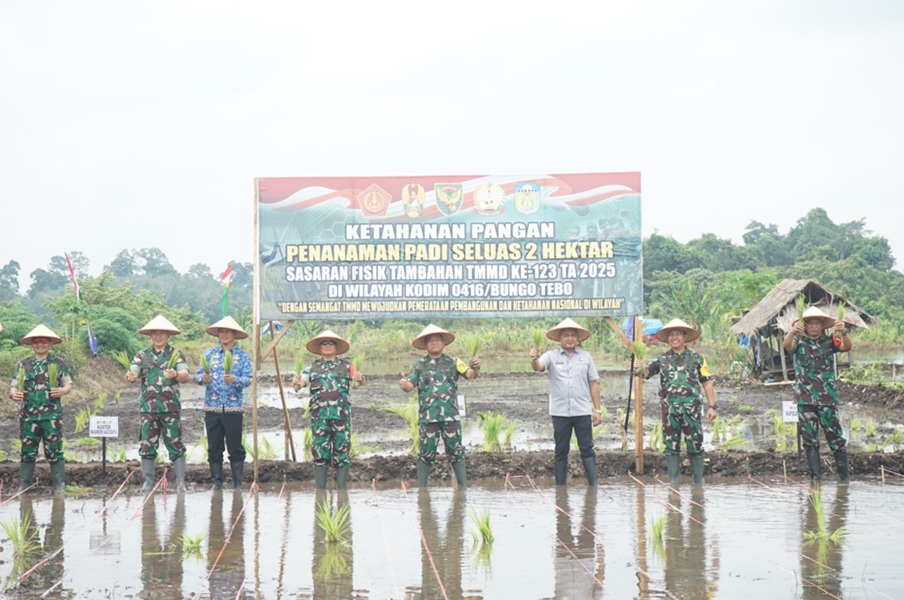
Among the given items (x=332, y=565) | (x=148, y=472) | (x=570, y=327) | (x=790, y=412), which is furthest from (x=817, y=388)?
(x=148, y=472)

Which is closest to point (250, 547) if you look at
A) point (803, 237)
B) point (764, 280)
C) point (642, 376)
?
point (642, 376)

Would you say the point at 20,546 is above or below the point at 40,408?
below

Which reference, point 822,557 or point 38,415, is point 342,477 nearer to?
point 38,415

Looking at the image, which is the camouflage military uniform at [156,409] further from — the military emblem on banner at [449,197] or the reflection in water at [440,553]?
the military emblem on banner at [449,197]

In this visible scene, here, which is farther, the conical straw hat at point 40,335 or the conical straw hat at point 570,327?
the conical straw hat at point 40,335

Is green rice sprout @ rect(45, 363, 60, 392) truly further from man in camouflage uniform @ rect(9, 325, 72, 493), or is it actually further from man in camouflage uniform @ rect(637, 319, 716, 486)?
man in camouflage uniform @ rect(637, 319, 716, 486)

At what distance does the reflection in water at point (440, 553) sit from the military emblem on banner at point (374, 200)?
315 cm

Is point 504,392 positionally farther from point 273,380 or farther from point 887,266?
point 887,266

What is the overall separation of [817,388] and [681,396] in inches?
49.6

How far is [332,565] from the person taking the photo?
260 inches

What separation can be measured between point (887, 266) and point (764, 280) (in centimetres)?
3399

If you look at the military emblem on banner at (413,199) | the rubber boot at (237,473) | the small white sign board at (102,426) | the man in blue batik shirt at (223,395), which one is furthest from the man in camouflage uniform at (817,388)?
the small white sign board at (102,426)

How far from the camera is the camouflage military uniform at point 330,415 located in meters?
9.59

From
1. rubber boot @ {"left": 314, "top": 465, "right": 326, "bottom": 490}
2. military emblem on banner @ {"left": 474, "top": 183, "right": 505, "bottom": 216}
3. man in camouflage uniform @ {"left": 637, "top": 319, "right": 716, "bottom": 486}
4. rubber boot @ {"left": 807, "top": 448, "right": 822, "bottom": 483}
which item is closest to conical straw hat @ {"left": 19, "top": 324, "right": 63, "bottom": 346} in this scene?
rubber boot @ {"left": 314, "top": 465, "right": 326, "bottom": 490}
